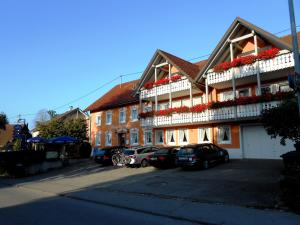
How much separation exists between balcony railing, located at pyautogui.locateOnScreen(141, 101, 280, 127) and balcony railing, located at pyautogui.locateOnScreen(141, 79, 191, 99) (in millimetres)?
2211

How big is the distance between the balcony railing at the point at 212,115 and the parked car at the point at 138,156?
4.08 meters

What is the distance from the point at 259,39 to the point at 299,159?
15042mm

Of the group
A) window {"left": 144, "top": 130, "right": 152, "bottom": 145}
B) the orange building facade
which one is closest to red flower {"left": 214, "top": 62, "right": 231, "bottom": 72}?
the orange building facade

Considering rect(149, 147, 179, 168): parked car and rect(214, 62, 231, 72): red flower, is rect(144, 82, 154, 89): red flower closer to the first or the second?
rect(214, 62, 231, 72): red flower

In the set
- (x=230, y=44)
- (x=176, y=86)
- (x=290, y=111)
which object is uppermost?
(x=230, y=44)

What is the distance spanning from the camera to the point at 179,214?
9.27m

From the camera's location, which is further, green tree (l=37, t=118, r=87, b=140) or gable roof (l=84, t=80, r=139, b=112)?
green tree (l=37, t=118, r=87, b=140)

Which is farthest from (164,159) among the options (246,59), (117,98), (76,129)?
(76,129)

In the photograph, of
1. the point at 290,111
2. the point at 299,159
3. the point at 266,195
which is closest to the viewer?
the point at 299,159

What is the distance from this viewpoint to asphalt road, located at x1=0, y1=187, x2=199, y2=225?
8.62 m

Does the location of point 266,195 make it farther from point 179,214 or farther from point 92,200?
point 92,200

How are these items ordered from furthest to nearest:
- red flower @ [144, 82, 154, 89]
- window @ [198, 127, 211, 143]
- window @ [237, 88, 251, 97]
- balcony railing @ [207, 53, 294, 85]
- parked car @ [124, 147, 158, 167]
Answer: red flower @ [144, 82, 154, 89] < window @ [198, 127, 211, 143] < window @ [237, 88, 251, 97] < parked car @ [124, 147, 158, 167] < balcony railing @ [207, 53, 294, 85]

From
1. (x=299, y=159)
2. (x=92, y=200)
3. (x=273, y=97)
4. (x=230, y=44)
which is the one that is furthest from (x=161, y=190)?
(x=230, y=44)

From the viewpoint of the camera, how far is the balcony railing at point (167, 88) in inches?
1012
